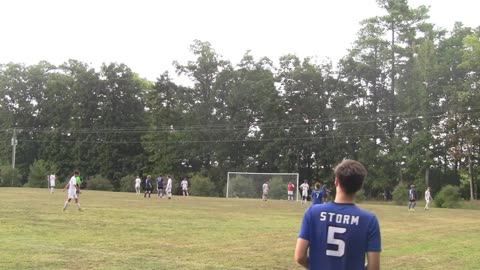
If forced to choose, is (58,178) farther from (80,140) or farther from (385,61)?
(385,61)

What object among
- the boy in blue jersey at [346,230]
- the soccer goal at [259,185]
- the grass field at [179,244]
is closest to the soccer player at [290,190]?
the soccer goal at [259,185]

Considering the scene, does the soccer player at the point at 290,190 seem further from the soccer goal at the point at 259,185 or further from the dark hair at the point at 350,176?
the dark hair at the point at 350,176

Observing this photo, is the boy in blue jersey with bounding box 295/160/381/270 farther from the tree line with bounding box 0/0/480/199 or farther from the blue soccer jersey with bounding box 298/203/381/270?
the tree line with bounding box 0/0/480/199

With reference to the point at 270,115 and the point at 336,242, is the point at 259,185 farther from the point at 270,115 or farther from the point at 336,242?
the point at 336,242

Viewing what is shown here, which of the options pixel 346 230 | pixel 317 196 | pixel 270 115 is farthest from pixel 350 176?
pixel 270 115

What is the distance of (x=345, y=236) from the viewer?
13.2 ft

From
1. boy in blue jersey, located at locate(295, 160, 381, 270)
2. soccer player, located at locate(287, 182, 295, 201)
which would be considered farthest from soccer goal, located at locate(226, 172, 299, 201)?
boy in blue jersey, located at locate(295, 160, 381, 270)

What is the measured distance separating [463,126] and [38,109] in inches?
2468

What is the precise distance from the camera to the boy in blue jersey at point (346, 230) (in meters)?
4.03

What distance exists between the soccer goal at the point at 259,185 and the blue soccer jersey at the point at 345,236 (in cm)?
4620

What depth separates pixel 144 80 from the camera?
3469 inches

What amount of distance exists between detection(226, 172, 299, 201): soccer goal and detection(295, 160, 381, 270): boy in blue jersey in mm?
46189

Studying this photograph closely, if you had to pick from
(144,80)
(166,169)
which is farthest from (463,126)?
(144,80)

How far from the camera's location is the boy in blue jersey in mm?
4031
